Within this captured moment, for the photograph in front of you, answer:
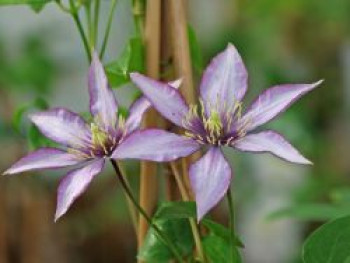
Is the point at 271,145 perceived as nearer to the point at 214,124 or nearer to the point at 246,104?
the point at 214,124

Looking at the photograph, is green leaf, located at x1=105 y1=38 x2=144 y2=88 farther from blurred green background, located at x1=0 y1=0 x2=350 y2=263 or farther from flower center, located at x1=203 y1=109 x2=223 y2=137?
blurred green background, located at x1=0 y1=0 x2=350 y2=263

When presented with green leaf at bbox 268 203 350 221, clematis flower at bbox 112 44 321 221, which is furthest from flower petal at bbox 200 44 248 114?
green leaf at bbox 268 203 350 221

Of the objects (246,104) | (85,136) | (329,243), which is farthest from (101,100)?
(246,104)

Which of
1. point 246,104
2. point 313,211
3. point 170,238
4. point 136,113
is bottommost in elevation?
point 246,104

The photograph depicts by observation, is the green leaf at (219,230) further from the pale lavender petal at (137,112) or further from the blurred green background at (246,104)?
the blurred green background at (246,104)

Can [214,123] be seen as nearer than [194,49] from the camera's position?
Yes

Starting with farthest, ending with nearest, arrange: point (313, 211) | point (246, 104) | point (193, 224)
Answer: point (246, 104)
point (313, 211)
point (193, 224)
